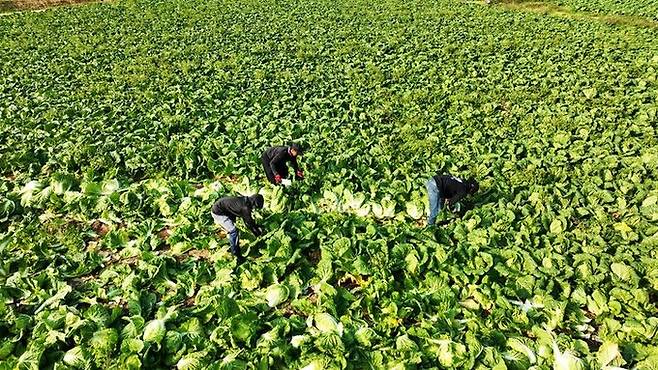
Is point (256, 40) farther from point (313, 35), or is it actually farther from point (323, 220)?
point (323, 220)

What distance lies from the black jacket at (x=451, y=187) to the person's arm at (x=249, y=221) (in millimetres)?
3076

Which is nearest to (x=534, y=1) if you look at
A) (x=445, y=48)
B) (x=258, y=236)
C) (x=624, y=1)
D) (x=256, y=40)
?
(x=624, y=1)

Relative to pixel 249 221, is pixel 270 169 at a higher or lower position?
lower

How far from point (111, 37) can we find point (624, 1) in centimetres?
3144

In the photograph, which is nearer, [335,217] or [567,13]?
[335,217]

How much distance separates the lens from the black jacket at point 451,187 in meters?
8.14

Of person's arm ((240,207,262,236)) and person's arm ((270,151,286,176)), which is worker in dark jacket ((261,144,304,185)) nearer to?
person's arm ((270,151,286,176))

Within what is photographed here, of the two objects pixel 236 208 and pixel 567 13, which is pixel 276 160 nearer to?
pixel 236 208

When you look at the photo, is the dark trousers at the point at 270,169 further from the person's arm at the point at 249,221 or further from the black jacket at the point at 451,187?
the black jacket at the point at 451,187

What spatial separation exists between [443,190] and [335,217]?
1.90m

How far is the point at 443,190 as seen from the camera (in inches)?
321

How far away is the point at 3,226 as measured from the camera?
29.0 feet

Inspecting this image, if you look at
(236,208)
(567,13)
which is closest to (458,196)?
(236,208)

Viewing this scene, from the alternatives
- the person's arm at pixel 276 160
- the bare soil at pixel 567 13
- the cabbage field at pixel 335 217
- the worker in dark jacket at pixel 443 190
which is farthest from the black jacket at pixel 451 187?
the bare soil at pixel 567 13
